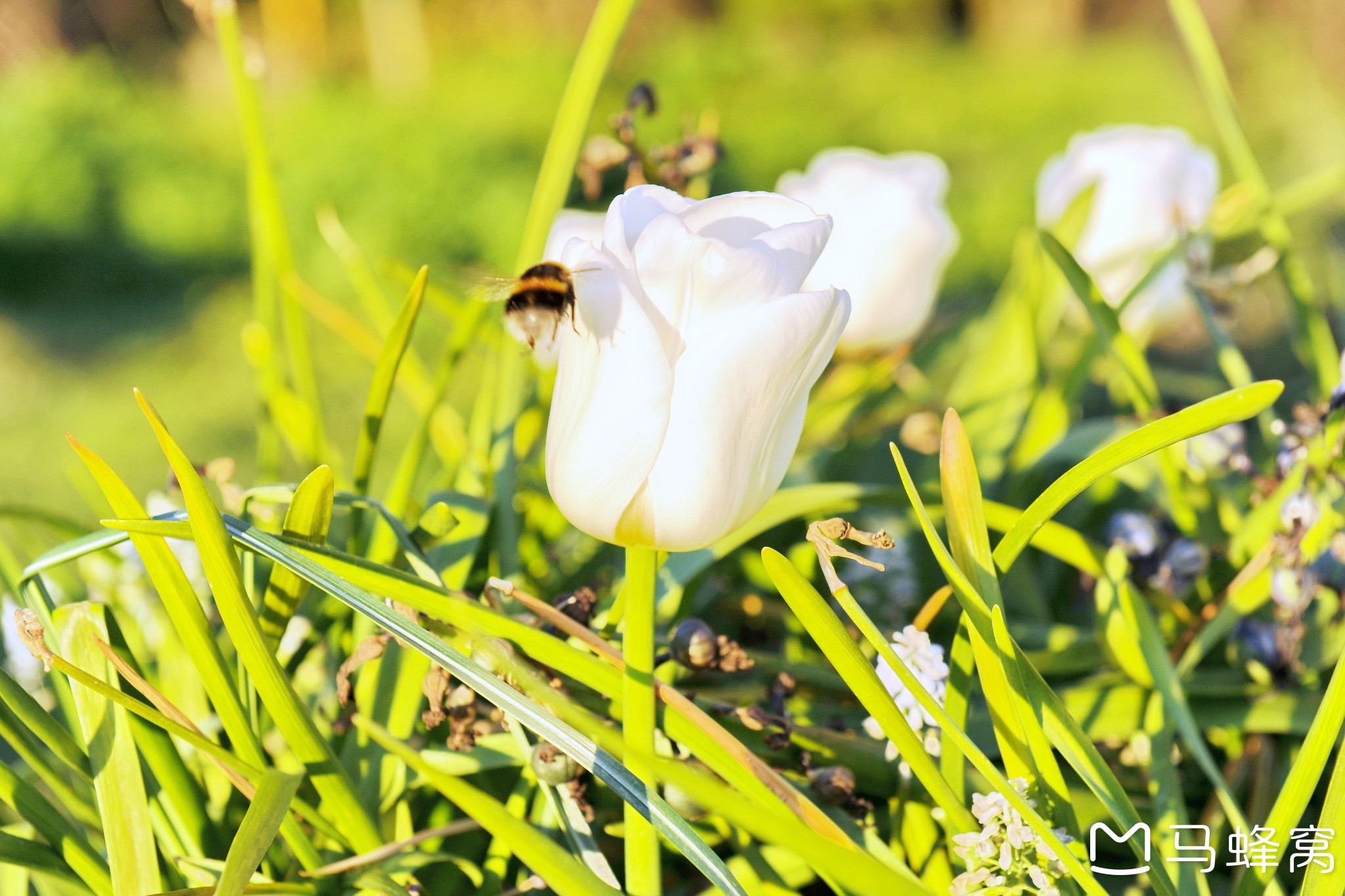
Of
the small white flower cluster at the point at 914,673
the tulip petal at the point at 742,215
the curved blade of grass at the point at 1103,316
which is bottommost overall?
the small white flower cluster at the point at 914,673

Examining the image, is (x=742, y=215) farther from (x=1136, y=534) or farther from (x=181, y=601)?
(x=1136, y=534)

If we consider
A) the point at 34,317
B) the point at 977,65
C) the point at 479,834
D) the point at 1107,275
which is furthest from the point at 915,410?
the point at 977,65

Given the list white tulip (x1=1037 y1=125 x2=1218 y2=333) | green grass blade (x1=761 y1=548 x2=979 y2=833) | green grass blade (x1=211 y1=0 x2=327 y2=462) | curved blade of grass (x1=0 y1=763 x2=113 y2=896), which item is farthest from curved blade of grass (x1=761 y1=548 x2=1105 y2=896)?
white tulip (x1=1037 y1=125 x2=1218 y2=333)

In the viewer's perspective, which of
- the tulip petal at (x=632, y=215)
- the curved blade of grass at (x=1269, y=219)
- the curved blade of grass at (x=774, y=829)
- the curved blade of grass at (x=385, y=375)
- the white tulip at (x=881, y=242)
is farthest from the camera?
the white tulip at (x=881, y=242)

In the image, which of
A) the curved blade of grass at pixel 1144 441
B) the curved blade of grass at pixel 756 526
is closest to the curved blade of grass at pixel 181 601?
the curved blade of grass at pixel 756 526

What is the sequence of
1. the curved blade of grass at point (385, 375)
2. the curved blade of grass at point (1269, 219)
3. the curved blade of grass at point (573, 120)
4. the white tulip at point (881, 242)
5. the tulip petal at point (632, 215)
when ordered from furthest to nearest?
the white tulip at point (881, 242)
the curved blade of grass at point (1269, 219)
the curved blade of grass at point (573, 120)
the curved blade of grass at point (385, 375)
the tulip petal at point (632, 215)

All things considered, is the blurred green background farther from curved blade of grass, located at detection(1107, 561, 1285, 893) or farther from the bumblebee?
the bumblebee

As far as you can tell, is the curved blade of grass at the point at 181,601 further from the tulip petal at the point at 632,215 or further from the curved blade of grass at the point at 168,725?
the tulip petal at the point at 632,215
